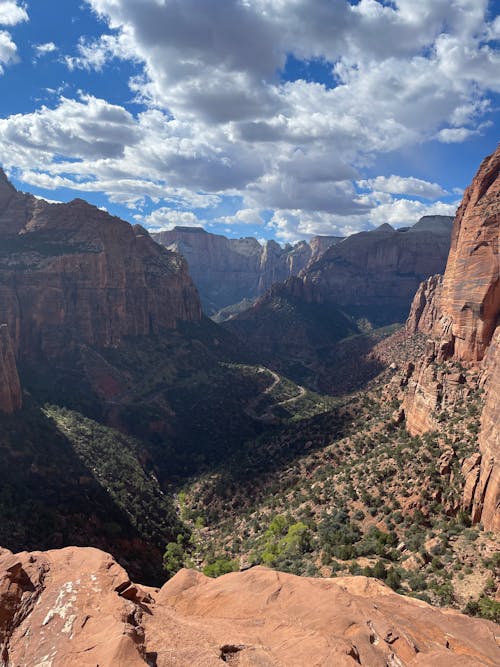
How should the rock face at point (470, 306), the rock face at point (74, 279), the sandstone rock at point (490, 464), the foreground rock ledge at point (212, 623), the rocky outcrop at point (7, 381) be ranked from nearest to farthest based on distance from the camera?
1. the foreground rock ledge at point (212, 623)
2. the sandstone rock at point (490, 464)
3. the rock face at point (470, 306)
4. the rocky outcrop at point (7, 381)
5. the rock face at point (74, 279)

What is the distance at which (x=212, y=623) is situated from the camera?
17.4 m

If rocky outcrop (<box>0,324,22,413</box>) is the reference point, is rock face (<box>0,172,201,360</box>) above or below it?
above

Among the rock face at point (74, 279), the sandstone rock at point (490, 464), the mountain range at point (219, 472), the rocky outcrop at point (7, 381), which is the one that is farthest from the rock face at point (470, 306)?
the rock face at point (74, 279)

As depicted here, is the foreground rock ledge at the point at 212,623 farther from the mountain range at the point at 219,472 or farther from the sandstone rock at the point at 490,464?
the sandstone rock at the point at 490,464

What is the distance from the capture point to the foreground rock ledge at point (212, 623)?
14.3 metres

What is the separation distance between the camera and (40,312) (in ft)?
325

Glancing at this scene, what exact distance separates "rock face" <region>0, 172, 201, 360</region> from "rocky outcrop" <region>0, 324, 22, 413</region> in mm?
29391

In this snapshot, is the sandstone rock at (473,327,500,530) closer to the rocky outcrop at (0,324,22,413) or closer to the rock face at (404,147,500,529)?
the rock face at (404,147,500,529)

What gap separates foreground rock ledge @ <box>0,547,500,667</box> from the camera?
Result: 14.3 meters

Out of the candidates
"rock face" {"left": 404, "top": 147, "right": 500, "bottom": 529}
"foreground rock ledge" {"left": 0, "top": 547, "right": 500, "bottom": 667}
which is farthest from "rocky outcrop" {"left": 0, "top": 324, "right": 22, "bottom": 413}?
"rock face" {"left": 404, "top": 147, "right": 500, "bottom": 529}

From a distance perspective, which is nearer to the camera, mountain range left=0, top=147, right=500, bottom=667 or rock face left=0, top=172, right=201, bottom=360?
mountain range left=0, top=147, right=500, bottom=667

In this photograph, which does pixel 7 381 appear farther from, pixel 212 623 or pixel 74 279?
pixel 212 623

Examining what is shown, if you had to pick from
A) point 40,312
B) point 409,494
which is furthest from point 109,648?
point 40,312

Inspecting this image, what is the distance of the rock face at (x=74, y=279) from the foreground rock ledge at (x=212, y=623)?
274ft
